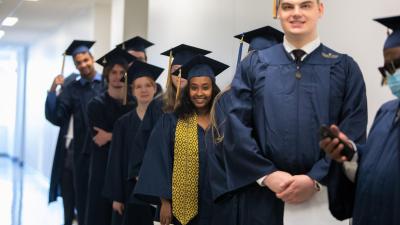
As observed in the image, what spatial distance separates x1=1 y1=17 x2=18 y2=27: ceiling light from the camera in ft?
37.4

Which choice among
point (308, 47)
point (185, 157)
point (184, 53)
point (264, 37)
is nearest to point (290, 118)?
point (308, 47)

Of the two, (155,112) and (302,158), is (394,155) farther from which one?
(155,112)

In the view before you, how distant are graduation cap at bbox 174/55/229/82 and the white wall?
551mm

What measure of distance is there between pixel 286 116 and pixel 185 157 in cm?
126

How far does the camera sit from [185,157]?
391 centimetres

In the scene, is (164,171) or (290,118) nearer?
(290,118)

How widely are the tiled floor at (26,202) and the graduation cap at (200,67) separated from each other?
4640 millimetres

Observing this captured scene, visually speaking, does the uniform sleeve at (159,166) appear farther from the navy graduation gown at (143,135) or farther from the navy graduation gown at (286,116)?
the navy graduation gown at (286,116)

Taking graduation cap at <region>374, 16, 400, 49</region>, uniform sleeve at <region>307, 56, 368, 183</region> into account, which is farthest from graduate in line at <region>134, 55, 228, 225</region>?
graduation cap at <region>374, 16, 400, 49</region>

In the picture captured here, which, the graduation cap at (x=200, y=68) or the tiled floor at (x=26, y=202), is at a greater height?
the graduation cap at (x=200, y=68)

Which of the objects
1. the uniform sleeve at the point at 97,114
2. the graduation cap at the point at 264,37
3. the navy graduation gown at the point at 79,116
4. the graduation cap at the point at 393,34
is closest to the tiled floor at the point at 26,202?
the navy graduation gown at the point at 79,116

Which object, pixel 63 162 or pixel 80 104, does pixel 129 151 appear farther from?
pixel 63 162

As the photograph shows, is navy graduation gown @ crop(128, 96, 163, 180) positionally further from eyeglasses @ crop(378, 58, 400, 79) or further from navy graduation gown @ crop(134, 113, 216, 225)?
eyeglasses @ crop(378, 58, 400, 79)

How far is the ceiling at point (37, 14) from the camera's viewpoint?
9.42 m
